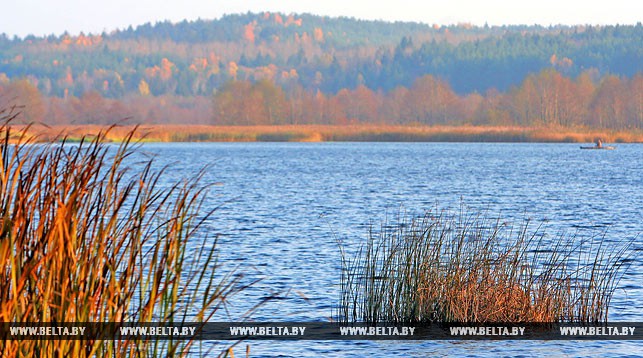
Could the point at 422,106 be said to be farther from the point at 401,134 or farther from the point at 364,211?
the point at 364,211

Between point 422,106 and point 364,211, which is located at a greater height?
point 364,211

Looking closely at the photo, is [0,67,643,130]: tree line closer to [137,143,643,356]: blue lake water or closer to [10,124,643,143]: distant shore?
[10,124,643,143]: distant shore

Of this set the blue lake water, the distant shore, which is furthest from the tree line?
the blue lake water

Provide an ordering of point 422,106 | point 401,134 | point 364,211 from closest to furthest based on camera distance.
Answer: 1. point 364,211
2. point 401,134
3. point 422,106

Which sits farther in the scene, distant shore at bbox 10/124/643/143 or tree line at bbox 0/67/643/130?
tree line at bbox 0/67/643/130

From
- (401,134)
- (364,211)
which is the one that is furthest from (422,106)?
(364,211)

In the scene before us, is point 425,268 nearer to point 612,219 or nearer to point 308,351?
point 308,351

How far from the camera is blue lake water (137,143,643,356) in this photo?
44.3ft

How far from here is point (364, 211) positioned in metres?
35.2

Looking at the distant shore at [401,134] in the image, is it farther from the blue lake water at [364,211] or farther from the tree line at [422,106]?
the blue lake water at [364,211]

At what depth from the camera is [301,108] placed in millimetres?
171125

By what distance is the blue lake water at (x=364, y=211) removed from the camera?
13.5m

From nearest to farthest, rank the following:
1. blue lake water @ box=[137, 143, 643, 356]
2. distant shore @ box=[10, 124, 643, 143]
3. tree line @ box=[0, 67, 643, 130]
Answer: blue lake water @ box=[137, 143, 643, 356] < distant shore @ box=[10, 124, 643, 143] < tree line @ box=[0, 67, 643, 130]

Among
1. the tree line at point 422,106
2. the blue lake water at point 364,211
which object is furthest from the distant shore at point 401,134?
the blue lake water at point 364,211
